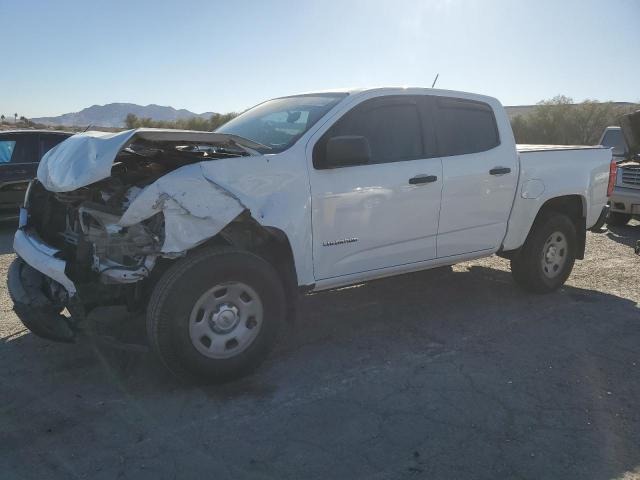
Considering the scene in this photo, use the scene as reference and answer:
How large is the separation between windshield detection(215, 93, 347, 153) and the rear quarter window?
1033 mm

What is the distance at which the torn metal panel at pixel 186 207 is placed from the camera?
140 inches

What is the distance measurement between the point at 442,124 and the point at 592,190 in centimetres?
220

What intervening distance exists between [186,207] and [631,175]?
30.4ft

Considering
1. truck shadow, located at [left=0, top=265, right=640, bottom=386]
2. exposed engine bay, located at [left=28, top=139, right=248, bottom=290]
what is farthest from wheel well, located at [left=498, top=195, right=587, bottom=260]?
exposed engine bay, located at [left=28, top=139, right=248, bottom=290]

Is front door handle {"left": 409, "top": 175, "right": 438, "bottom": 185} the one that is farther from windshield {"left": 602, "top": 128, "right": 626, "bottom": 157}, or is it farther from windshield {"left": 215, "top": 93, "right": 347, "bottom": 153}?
windshield {"left": 602, "top": 128, "right": 626, "bottom": 157}

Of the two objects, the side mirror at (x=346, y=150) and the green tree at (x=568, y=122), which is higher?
the side mirror at (x=346, y=150)

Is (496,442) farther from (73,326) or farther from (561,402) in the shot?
(73,326)

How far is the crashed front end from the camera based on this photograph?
362cm

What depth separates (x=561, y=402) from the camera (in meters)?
3.74

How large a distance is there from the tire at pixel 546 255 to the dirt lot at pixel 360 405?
544 millimetres

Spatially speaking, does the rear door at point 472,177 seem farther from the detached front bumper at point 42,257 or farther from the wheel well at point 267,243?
the detached front bumper at point 42,257

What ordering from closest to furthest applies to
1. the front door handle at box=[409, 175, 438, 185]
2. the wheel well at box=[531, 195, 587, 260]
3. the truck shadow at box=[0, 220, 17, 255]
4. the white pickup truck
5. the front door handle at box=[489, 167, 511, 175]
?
1. the white pickup truck
2. the front door handle at box=[409, 175, 438, 185]
3. the front door handle at box=[489, 167, 511, 175]
4. the wheel well at box=[531, 195, 587, 260]
5. the truck shadow at box=[0, 220, 17, 255]

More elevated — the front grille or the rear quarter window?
the rear quarter window

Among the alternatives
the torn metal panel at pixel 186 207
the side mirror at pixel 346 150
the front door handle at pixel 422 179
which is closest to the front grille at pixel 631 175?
the front door handle at pixel 422 179
